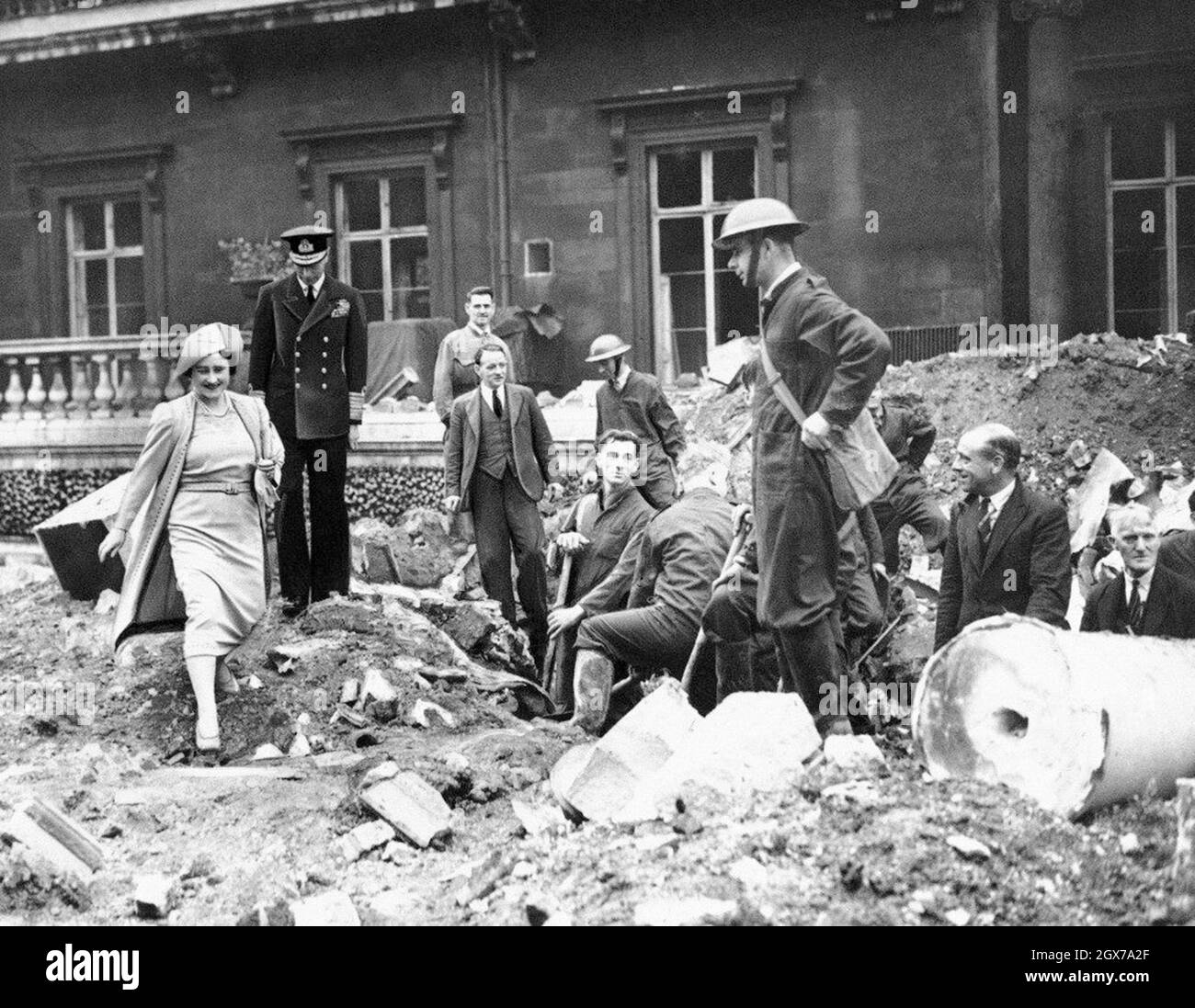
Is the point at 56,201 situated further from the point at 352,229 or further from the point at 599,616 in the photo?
the point at 599,616

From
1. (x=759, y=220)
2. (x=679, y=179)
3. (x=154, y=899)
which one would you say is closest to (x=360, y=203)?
(x=679, y=179)

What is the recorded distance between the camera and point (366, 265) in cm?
1631

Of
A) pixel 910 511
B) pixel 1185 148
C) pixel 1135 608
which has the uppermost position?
pixel 1185 148

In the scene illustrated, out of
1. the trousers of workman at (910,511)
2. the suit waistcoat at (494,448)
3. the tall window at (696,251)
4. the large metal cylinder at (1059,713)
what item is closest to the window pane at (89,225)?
Result: the tall window at (696,251)

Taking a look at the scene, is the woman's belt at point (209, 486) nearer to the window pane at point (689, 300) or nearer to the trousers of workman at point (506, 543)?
the trousers of workman at point (506, 543)

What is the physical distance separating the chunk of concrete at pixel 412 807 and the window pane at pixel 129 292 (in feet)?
36.9

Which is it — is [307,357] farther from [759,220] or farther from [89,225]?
[89,225]

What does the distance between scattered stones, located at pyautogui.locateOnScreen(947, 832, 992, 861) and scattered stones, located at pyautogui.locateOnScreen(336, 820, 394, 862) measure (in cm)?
237

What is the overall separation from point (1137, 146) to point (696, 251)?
12.5 ft

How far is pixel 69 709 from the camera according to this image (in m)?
8.66

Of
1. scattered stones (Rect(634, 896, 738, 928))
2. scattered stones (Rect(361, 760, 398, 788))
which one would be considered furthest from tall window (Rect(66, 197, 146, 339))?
scattered stones (Rect(634, 896, 738, 928))

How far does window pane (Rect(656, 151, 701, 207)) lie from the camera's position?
15203mm

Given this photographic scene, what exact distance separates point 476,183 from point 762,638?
907 centimetres

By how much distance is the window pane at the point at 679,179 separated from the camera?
49.9 ft
